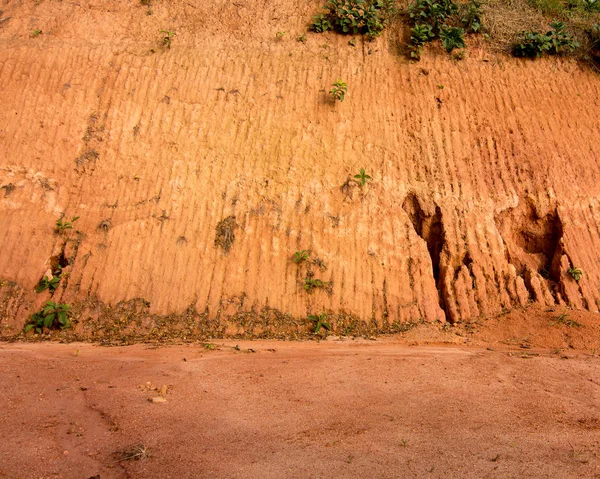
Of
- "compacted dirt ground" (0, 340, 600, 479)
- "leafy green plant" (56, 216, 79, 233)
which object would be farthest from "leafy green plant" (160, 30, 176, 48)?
"compacted dirt ground" (0, 340, 600, 479)

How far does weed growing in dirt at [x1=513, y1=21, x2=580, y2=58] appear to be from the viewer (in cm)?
1162

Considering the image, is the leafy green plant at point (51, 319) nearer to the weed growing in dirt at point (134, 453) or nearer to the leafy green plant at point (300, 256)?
the leafy green plant at point (300, 256)

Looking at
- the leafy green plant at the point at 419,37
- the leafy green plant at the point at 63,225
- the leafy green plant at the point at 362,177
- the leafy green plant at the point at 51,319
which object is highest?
the leafy green plant at the point at 419,37

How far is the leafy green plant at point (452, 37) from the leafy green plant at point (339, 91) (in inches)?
117

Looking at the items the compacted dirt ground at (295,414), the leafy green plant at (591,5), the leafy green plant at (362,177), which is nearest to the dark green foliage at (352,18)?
the leafy green plant at (362,177)

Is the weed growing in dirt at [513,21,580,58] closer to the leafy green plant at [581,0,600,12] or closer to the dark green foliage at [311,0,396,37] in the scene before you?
the leafy green plant at [581,0,600,12]

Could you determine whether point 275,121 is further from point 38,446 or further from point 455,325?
point 38,446

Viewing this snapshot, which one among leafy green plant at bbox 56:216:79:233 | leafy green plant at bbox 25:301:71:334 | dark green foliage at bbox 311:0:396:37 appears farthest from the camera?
dark green foliage at bbox 311:0:396:37

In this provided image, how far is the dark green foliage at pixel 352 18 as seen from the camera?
11.8m

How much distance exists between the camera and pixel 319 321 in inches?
320

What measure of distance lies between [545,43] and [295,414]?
1147 centimetres

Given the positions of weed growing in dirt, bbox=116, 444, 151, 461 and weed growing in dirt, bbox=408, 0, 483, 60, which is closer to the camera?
weed growing in dirt, bbox=116, 444, 151, 461

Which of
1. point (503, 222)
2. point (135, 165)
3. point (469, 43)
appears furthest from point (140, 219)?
point (469, 43)

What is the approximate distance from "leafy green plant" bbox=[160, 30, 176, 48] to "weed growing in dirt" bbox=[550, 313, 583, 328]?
1011 centimetres
